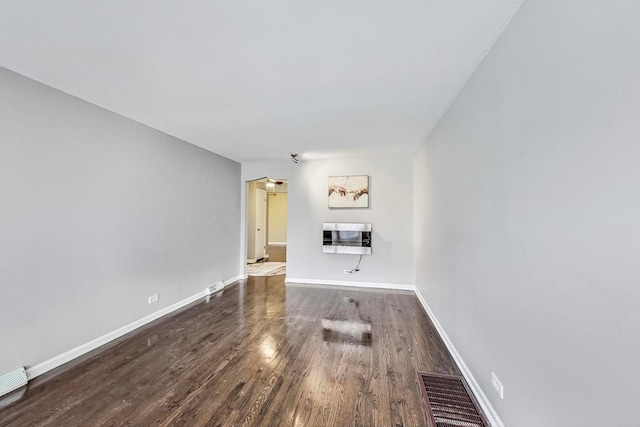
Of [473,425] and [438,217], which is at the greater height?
[438,217]

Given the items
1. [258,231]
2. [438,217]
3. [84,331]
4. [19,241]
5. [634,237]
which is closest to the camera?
[634,237]

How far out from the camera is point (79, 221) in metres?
2.61

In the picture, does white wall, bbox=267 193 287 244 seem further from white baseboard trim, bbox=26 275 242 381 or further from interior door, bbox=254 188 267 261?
white baseboard trim, bbox=26 275 242 381

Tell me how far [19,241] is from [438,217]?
404 cm

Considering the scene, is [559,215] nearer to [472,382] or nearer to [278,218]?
[472,382]

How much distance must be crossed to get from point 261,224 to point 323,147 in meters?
4.32

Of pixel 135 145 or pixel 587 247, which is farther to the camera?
pixel 135 145

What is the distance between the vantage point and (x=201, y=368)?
94.0 inches

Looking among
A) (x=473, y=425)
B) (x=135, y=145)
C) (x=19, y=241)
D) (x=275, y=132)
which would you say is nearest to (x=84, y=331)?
(x=19, y=241)

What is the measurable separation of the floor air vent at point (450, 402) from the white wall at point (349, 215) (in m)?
2.75

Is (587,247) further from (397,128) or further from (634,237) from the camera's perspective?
(397,128)

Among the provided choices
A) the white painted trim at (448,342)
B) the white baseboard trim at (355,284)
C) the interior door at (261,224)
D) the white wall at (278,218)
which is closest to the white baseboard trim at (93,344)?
the white baseboard trim at (355,284)

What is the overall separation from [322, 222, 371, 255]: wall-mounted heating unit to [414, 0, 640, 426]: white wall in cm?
287

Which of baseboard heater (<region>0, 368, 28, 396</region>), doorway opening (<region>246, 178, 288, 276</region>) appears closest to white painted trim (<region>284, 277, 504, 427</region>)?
doorway opening (<region>246, 178, 288, 276</region>)
